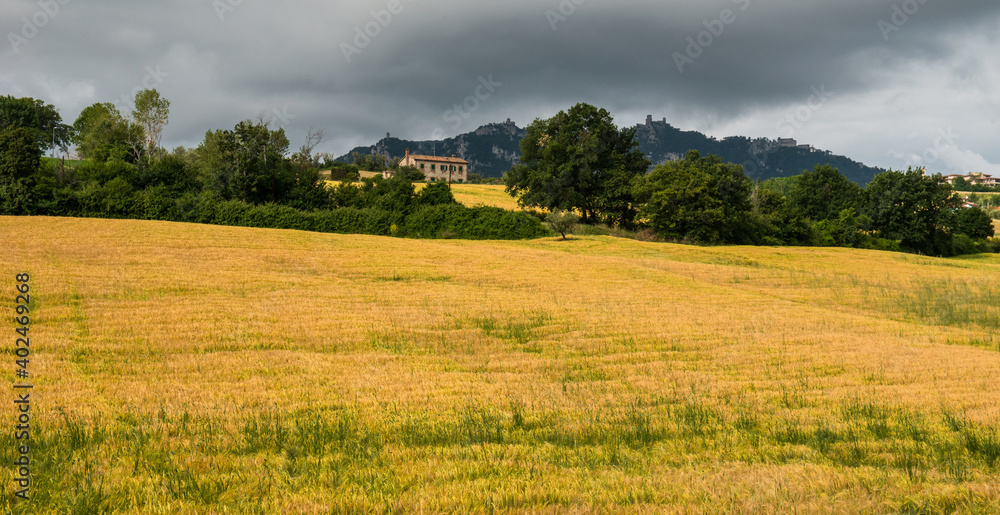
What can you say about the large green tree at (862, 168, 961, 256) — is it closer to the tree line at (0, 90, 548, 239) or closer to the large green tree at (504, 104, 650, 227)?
the large green tree at (504, 104, 650, 227)

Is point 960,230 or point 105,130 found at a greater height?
point 105,130

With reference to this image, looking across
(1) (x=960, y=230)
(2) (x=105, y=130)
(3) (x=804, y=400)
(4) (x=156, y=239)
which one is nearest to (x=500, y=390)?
(3) (x=804, y=400)

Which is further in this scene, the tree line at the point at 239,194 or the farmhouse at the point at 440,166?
the farmhouse at the point at 440,166

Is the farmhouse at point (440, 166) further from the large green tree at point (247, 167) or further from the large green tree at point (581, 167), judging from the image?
the large green tree at point (247, 167)

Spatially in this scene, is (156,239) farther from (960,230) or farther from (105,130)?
(960,230)

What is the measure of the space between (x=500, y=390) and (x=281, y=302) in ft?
38.1

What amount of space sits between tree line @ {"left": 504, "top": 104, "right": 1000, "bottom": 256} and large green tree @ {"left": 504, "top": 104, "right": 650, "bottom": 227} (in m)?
0.13

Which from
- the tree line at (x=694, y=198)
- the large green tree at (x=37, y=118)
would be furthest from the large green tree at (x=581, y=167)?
the large green tree at (x=37, y=118)

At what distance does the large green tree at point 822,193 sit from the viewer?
91.5m

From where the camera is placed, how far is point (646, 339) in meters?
15.0

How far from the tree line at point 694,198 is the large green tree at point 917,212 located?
0.14 metres

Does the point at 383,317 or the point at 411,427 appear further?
the point at 383,317

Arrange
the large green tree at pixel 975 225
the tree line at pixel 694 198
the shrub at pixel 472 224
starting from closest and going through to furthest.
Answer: the shrub at pixel 472 224, the tree line at pixel 694 198, the large green tree at pixel 975 225

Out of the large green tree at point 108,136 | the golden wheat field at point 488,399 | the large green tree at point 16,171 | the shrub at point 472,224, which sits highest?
the large green tree at point 108,136
